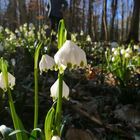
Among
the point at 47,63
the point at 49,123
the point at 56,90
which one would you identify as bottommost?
the point at 49,123

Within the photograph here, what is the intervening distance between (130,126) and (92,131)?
0.31 m

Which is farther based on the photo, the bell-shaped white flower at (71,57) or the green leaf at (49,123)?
the green leaf at (49,123)

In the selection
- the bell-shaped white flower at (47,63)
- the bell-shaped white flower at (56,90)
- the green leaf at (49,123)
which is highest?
the bell-shaped white flower at (47,63)

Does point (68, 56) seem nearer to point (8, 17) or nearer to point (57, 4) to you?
point (57, 4)

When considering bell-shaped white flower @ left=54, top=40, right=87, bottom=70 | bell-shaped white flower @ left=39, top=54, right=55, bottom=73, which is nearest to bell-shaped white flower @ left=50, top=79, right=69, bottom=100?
bell-shaped white flower @ left=39, top=54, right=55, bottom=73

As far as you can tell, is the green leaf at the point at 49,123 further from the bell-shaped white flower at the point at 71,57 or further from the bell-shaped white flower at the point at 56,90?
the bell-shaped white flower at the point at 71,57

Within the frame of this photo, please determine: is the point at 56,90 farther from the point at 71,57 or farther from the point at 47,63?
the point at 71,57

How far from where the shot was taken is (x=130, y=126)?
295 cm

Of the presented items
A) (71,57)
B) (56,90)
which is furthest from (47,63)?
(71,57)

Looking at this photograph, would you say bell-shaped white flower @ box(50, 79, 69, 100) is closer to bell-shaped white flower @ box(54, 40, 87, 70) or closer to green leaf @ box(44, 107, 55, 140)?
green leaf @ box(44, 107, 55, 140)

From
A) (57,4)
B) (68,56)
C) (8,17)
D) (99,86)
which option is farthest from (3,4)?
(68,56)

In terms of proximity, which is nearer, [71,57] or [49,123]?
[71,57]

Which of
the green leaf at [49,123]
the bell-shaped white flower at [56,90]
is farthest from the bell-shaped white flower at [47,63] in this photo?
the green leaf at [49,123]

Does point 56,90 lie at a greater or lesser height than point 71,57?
lesser
